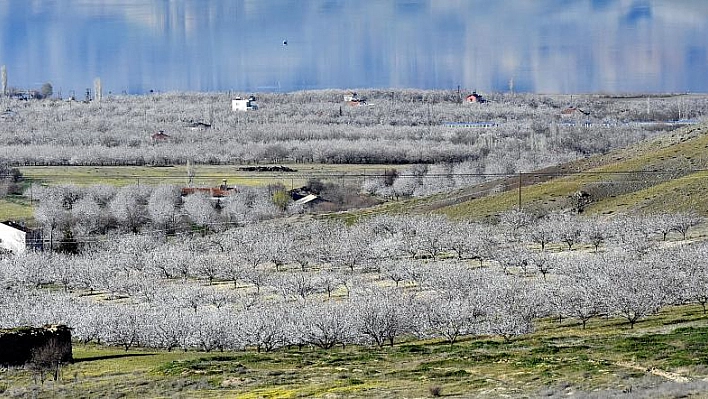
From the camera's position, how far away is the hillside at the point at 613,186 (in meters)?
67.2

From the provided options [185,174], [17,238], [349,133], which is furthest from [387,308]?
[349,133]

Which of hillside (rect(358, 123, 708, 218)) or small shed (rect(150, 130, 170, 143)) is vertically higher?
small shed (rect(150, 130, 170, 143))

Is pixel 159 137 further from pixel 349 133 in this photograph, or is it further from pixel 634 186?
pixel 634 186

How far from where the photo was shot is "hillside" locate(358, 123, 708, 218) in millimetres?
67188

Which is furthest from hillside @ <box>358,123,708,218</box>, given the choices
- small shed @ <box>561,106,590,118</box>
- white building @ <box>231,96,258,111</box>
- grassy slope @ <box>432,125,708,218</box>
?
white building @ <box>231,96,258,111</box>

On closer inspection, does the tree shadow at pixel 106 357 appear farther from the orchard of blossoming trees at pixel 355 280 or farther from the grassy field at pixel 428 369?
the orchard of blossoming trees at pixel 355 280

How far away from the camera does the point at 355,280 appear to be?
53219 mm

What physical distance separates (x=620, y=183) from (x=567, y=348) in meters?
45.6

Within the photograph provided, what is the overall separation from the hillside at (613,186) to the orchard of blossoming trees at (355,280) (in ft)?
11.8

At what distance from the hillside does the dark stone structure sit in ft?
127

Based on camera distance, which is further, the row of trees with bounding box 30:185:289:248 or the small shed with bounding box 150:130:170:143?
the small shed with bounding box 150:130:170:143

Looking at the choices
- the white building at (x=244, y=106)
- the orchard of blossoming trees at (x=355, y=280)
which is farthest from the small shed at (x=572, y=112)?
the orchard of blossoming trees at (x=355, y=280)

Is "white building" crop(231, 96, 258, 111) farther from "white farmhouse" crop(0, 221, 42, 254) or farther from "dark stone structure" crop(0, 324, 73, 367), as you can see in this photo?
"dark stone structure" crop(0, 324, 73, 367)

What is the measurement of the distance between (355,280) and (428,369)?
82.3ft
